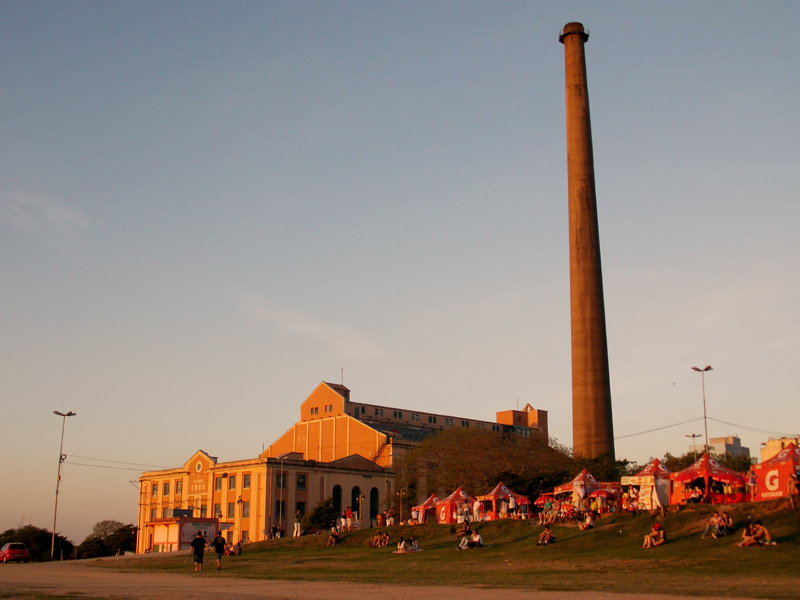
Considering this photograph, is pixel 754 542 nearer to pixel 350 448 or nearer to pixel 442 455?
pixel 442 455

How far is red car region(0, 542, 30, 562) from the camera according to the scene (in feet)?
173

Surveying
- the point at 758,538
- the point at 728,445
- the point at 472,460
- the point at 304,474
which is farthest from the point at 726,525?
the point at 728,445

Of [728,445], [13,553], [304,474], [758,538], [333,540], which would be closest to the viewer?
[758,538]

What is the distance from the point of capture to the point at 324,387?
115562 mm

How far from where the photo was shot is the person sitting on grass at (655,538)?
33562 mm

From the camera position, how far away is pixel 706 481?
40812 mm

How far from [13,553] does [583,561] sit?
1529 inches

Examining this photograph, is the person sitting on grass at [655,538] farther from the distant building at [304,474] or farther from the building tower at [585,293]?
the distant building at [304,474]

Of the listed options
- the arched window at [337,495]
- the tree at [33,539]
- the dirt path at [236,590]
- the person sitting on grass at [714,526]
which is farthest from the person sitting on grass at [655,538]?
the tree at [33,539]

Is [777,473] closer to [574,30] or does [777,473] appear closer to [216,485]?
[574,30]

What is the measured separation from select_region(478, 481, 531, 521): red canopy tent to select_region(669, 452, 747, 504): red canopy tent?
13.9 metres

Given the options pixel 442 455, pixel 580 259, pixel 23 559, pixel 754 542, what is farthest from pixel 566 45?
pixel 23 559

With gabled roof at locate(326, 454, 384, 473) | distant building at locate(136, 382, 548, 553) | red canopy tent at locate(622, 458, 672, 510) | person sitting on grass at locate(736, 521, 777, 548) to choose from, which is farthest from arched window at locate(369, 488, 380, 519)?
person sitting on grass at locate(736, 521, 777, 548)

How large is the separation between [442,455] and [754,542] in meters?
52.8
